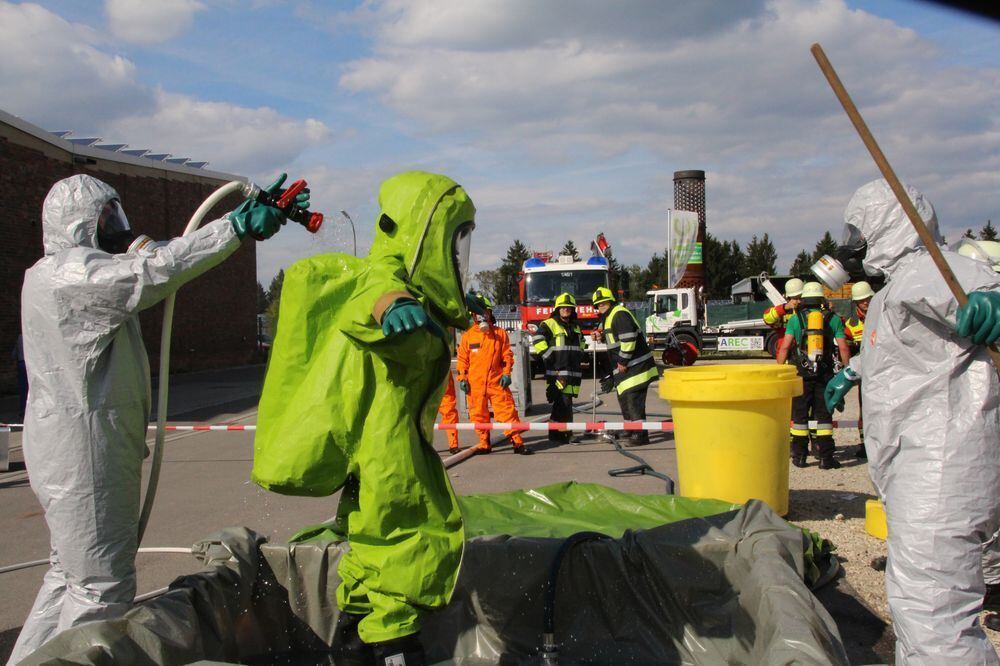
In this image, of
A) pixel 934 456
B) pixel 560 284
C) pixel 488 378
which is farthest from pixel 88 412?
pixel 560 284

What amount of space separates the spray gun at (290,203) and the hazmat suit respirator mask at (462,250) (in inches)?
21.7

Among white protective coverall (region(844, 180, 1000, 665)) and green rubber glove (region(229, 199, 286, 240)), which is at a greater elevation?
green rubber glove (region(229, 199, 286, 240))

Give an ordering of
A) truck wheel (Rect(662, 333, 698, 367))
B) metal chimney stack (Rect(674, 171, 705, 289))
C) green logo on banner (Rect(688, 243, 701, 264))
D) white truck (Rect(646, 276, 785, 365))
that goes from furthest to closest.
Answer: metal chimney stack (Rect(674, 171, 705, 289)), green logo on banner (Rect(688, 243, 701, 264)), white truck (Rect(646, 276, 785, 365)), truck wheel (Rect(662, 333, 698, 367))

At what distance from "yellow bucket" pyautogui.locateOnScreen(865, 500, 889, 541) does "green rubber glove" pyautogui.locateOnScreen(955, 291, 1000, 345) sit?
302 centimetres

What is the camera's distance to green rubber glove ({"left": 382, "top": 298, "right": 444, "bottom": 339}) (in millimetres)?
2393

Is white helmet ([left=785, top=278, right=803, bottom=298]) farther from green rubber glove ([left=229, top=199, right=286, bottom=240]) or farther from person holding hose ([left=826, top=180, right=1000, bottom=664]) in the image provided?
green rubber glove ([left=229, top=199, right=286, bottom=240])

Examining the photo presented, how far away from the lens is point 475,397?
370 inches

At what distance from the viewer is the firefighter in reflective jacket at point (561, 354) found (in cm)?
972

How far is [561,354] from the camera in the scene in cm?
972

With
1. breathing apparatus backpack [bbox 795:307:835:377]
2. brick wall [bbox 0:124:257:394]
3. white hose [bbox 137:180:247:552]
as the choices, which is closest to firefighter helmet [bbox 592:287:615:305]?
breathing apparatus backpack [bbox 795:307:835:377]

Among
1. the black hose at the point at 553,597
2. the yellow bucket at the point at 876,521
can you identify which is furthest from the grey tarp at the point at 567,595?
the yellow bucket at the point at 876,521

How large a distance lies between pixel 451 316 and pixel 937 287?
1.68 m

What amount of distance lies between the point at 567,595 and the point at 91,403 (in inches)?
89.2

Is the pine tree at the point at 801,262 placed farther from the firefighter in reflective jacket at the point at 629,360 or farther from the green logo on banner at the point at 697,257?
the firefighter in reflective jacket at the point at 629,360
